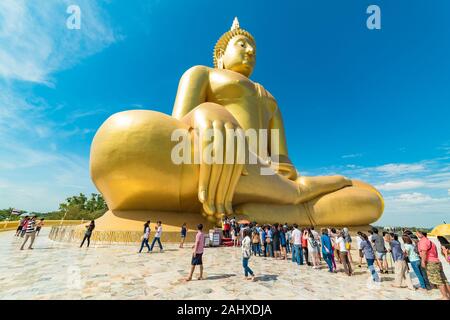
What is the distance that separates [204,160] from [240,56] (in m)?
8.55

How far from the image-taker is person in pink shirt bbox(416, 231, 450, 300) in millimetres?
3758

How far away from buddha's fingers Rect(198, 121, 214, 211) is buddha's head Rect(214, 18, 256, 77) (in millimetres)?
7288

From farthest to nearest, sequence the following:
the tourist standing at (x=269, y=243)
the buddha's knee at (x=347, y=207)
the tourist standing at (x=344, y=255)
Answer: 1. the buddha's knee at (x=347, y=207)
2. the tourist standing at (x=269, y=243)
3. the tourist standing at (x=344, y=255)

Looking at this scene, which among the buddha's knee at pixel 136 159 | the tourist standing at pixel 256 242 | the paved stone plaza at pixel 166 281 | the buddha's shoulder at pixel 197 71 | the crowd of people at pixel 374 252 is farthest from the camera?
the buddha's shoulder at pixel 197 71

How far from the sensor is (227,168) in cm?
932

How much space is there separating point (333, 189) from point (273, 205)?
357 cm

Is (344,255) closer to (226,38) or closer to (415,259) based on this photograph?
(415,259)

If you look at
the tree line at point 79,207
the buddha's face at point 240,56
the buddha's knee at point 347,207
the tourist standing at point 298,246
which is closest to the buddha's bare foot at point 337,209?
the buddha's knee at point 347,207

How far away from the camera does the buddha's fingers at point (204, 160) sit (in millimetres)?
8922

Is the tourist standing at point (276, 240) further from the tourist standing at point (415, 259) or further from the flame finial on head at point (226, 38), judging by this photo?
the flame finial on head at point (226, 38)

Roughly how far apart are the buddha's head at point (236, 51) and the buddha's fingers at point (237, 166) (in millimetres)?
6769

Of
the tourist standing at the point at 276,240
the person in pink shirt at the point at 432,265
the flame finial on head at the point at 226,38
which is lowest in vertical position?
the person in pink shirt at the point at 432,265

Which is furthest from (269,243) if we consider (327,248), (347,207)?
(347,207)

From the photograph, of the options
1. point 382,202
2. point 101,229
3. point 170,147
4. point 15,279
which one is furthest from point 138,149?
point 382,202
